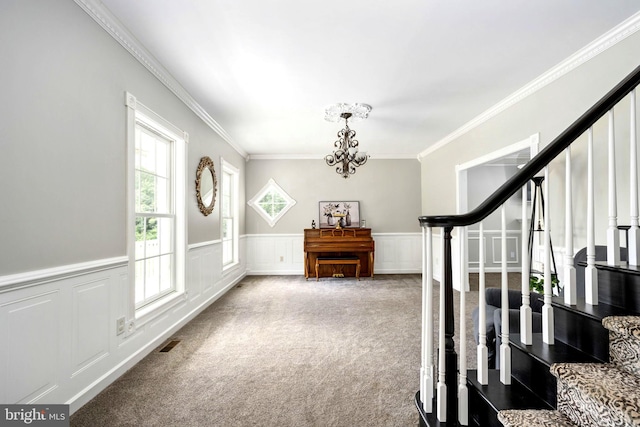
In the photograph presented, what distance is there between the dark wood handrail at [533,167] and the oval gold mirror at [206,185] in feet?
9.68

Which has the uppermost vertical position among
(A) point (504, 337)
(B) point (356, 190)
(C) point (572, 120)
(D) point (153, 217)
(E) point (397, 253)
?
(C) point (572, 120)

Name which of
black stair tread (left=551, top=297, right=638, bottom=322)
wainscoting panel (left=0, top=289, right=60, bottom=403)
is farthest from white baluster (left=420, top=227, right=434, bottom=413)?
wainscoting panel (left=0, top=289, right=60, bottom=403)

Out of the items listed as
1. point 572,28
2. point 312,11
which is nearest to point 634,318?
point 572,28

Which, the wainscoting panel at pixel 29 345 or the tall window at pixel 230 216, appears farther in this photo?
the tall window at pixel 230 216

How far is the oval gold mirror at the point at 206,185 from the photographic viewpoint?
3.57 m

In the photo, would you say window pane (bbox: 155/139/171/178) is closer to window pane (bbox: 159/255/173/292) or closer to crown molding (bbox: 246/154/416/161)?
window pane (bbox: 159/255/173/292)

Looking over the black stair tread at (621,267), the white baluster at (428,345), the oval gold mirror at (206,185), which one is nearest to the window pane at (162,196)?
the oval gold mirror at (206,185)

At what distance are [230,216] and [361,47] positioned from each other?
12.6 ft

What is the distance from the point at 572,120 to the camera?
2.58 meters

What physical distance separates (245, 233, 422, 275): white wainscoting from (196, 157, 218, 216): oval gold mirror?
2288mm

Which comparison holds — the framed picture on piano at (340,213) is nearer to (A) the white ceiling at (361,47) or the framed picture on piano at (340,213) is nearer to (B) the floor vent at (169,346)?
(A) the white ceiling at (361,47)

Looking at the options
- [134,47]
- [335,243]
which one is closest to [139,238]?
[134,47]

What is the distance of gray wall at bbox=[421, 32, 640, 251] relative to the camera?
2.12 metres

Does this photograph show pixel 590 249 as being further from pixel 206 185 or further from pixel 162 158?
pixel 206 185
